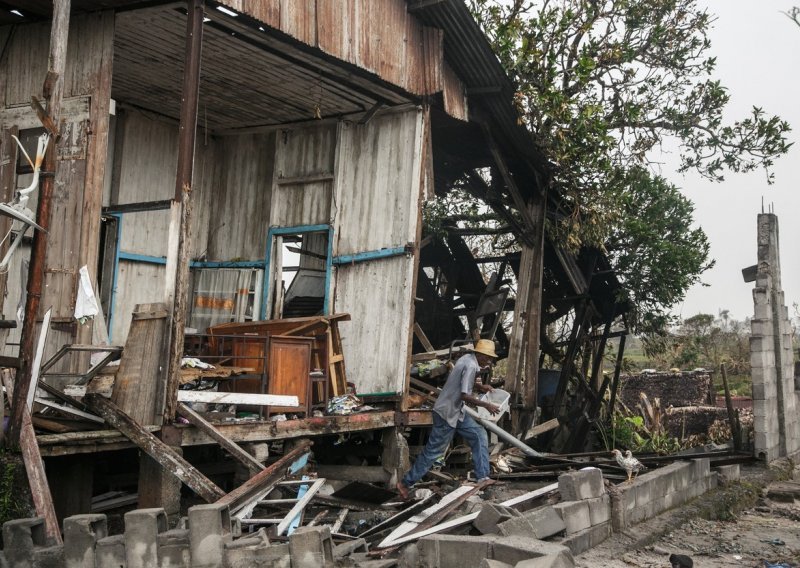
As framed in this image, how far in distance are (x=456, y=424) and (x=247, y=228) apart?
201 inches

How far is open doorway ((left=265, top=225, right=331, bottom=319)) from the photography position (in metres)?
12.2

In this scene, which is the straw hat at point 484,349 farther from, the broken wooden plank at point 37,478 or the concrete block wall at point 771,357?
the concrete block wall at point 771,357

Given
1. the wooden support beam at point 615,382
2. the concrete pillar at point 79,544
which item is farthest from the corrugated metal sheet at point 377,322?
the wooden support beam at point 615,382

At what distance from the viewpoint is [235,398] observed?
813 centimetres

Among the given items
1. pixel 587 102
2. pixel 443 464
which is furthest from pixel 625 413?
pixel 443 464

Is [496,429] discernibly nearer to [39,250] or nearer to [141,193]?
[141,193]

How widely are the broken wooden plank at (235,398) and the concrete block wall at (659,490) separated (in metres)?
3.64

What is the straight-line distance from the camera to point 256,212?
1278 centimetres

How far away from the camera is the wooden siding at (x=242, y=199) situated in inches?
501

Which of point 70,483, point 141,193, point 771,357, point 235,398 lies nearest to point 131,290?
point 141,193

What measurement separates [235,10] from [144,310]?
10.4 feet

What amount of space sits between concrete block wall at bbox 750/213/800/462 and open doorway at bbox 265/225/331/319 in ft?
22.8

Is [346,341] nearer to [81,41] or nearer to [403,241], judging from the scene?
[403,241]

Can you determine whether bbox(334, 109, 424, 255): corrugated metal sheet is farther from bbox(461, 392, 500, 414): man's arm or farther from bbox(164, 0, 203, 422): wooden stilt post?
bbox(164, 0, 203, 422): wooden stilt post
